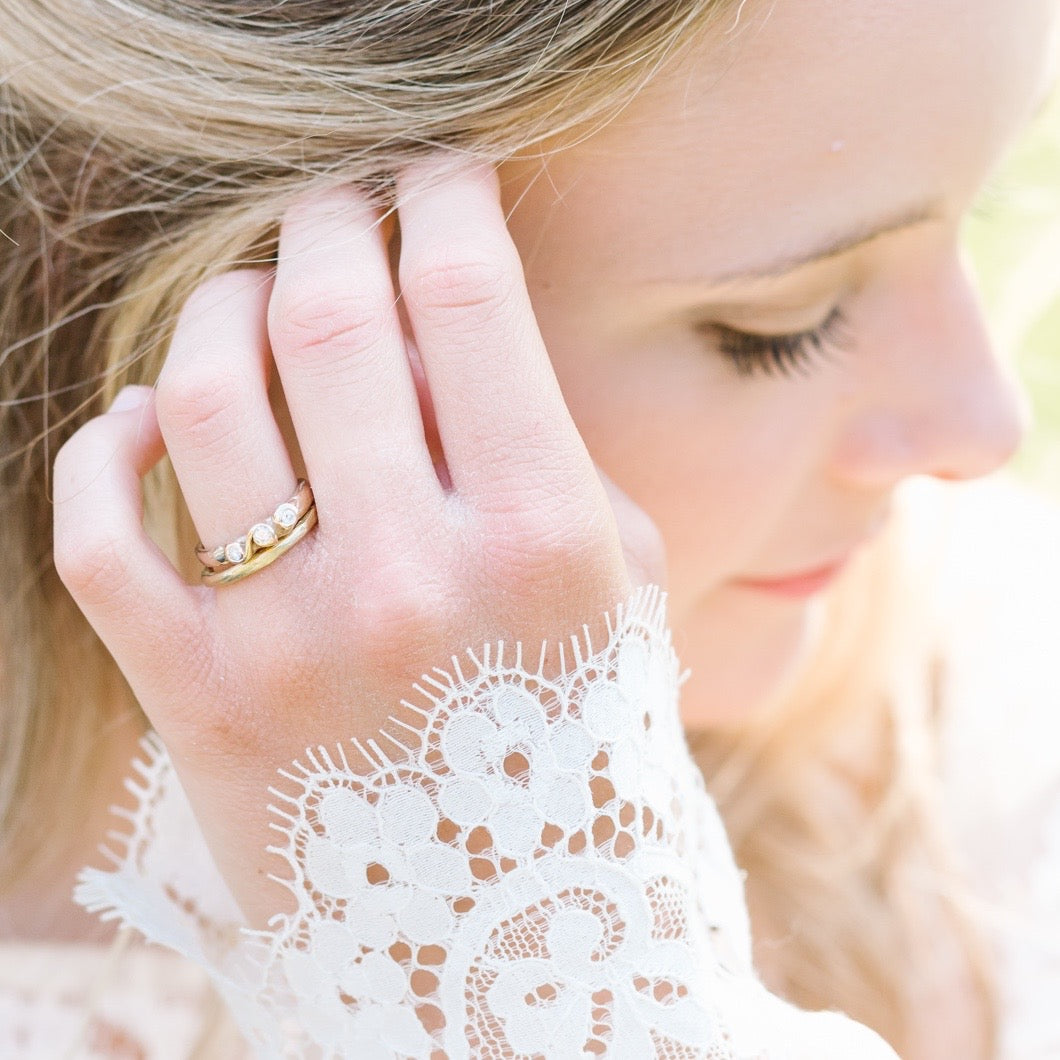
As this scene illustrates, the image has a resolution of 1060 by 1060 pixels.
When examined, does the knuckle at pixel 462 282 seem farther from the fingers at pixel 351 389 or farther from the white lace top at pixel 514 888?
the white lace top at pixel 514 888

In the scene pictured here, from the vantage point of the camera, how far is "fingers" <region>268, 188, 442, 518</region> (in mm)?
773

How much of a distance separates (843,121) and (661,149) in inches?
5.1

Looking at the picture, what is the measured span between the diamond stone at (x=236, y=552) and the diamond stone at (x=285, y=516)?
0.09 ft

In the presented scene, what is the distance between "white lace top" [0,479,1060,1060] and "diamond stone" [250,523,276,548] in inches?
5.4

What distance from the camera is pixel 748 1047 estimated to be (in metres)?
0.85

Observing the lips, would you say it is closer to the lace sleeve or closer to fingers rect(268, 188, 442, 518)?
the lace sleeve

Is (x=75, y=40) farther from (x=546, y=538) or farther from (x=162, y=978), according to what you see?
(x=162, y=978)

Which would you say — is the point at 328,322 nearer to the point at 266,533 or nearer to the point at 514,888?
the point at 266,533

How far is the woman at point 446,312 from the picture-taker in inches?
30.7

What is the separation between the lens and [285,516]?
79 centimetres

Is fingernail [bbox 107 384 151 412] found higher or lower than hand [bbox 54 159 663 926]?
higher

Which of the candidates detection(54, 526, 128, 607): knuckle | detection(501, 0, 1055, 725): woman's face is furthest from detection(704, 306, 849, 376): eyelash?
detection(54, 526, 128, 607): knuckle

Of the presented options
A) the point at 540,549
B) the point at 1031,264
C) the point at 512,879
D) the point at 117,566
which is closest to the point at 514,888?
the point at 512,879

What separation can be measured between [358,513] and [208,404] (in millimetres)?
121
